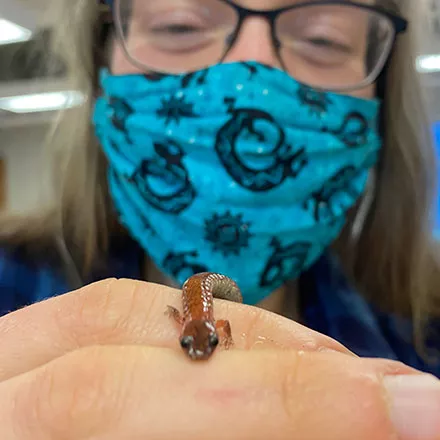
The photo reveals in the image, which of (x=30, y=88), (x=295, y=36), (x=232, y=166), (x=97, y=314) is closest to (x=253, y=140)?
(x=232, y=166)

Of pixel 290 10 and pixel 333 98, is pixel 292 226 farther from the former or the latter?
pixel 290 10

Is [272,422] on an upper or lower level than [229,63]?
lower

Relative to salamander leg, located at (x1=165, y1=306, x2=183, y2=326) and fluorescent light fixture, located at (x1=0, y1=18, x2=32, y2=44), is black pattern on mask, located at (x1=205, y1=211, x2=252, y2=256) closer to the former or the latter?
salamander leg, located at (x1=165, y1=306, x2=183, y2=326)

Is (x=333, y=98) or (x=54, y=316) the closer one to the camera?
(x=54, y=316)

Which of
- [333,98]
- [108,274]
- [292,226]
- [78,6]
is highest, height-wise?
[78,6]

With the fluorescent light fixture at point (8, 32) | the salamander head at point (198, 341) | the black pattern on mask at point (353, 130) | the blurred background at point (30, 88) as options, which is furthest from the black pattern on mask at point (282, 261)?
the fluorescent light fixture at point (8, 32)

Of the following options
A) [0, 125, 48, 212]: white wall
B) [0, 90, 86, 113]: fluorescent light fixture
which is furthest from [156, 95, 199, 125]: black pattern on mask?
[0, 125, 48, 212]: white wall

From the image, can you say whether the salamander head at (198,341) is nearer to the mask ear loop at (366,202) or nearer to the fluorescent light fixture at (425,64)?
the mask ear loop at (366,202)

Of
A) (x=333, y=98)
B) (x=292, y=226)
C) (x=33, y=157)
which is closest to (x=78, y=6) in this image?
(x=333, y=98)
